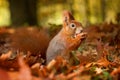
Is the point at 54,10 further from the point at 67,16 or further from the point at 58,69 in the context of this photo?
the point at 58,69

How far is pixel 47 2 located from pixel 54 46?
12.9 metres

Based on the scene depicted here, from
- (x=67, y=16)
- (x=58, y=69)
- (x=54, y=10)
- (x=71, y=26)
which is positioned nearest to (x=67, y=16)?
(x=67, y=16)

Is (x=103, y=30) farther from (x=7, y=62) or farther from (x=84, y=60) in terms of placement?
(x=7, y=62)

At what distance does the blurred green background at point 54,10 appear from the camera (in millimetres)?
11805

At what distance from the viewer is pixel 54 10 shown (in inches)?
595

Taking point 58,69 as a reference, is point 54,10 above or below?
below

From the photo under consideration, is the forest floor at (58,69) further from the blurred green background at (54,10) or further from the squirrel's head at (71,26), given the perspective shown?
the blurred green background at (54,10)

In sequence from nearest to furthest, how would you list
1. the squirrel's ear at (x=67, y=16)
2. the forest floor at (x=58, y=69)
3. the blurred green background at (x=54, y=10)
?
the forest floor at (x=58, y=69) < the squirrel's ear at (x=67, y=16) < the blurred green background at (x=54, y=10)

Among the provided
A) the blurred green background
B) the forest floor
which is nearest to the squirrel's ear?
the forest floor

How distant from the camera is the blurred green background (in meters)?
11.8

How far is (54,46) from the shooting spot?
2654 millimetres

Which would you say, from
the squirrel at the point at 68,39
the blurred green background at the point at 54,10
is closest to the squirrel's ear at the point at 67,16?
the squirrel at the point at 68,39

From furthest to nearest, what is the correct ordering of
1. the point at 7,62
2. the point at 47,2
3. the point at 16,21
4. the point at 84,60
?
the point at 47,2 → the point at 16,21 → the point at 84,60 → the point at 7,62

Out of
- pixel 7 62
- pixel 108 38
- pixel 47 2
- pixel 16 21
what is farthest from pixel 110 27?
pixel 47 2
